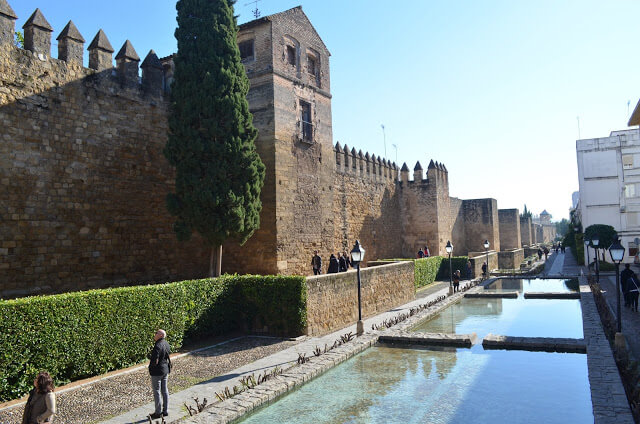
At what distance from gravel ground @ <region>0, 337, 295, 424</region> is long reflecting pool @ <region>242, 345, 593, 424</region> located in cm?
190

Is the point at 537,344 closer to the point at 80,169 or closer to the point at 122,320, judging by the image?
the point at 122,320

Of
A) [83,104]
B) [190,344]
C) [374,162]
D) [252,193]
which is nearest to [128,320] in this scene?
[190,344]

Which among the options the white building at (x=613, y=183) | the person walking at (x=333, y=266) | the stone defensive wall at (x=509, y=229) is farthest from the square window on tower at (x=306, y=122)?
the stone defensive wall at (x=509, y=229)

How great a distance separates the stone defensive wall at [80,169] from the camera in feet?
34.1

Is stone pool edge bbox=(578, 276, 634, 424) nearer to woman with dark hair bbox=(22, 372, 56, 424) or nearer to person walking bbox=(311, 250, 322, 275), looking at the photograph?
woman with dark hair bbox=(22, 372, 56, 424)

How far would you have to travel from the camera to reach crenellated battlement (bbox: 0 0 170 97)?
10547mm

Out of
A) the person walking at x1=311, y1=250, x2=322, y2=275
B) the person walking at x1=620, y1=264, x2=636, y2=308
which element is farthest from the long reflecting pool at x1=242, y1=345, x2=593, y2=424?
the person walking at x1=311, y1=250, x2=322, y2=275

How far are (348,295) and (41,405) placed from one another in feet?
30.3

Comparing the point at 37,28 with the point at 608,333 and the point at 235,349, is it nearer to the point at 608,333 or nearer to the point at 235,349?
the point at 235,349

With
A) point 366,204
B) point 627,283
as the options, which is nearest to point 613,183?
point 366,204

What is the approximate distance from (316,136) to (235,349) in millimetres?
9069

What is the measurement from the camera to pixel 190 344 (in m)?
10.7

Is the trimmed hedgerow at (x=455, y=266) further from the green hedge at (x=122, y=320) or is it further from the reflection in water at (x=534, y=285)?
the green hedge at (x=122, y=320)

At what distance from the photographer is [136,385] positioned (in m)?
7.71
